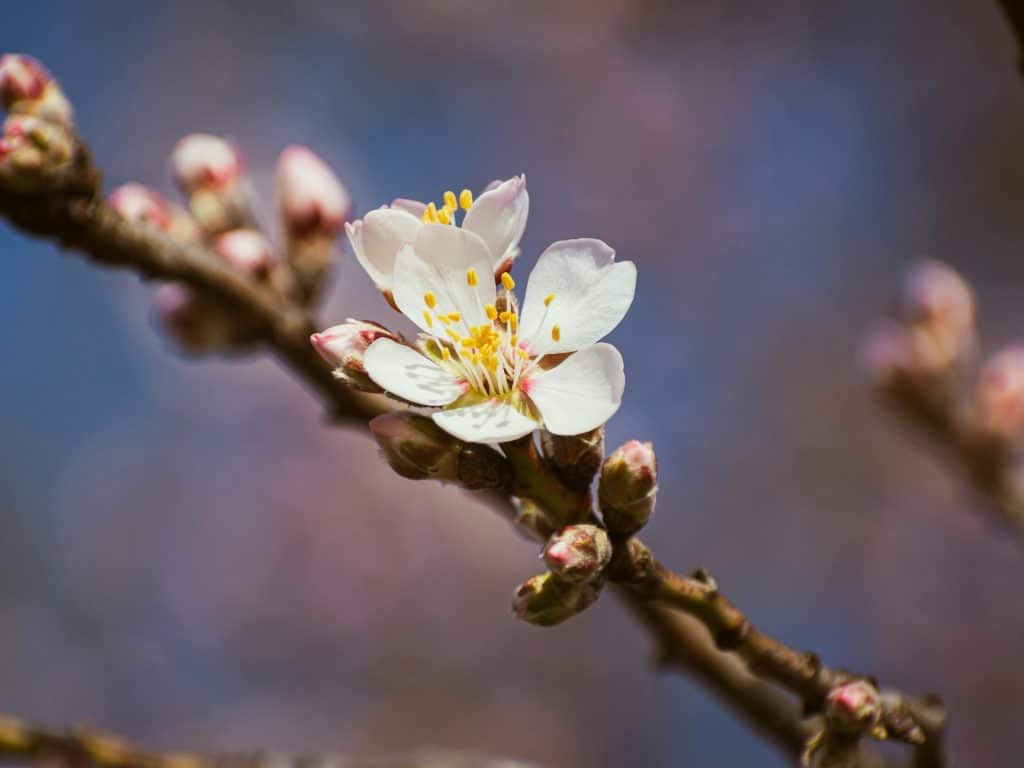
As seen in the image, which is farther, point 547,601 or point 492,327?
point 492,327

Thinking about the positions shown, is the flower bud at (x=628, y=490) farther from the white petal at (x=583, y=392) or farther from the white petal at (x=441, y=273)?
the white petal at (x=441, y=273)

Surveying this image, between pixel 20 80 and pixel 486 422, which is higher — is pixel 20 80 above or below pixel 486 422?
above

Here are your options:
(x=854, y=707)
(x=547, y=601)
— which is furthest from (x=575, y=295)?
(x=854, y=707)

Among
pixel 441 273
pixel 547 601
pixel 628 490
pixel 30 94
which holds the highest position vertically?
pixel 30 94

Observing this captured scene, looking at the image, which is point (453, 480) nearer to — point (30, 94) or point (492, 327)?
point (492, 327)

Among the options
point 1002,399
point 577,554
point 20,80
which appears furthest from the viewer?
point 1002,399

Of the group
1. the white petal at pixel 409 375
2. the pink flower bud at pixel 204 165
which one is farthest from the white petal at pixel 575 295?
the pink flower bud at pixel 204 165
